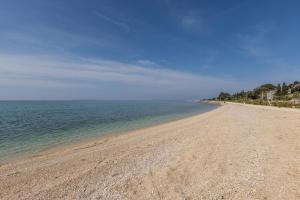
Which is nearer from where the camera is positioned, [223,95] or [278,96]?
[278,96]

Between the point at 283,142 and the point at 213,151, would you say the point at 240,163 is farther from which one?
→ the point at 283,142

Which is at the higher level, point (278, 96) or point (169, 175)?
point (278, 96)

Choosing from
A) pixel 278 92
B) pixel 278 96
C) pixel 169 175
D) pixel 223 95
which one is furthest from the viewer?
pixel 223 95

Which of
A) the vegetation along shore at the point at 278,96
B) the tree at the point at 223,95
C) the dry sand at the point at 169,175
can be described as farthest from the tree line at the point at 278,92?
the dry sand at the point at 169,175

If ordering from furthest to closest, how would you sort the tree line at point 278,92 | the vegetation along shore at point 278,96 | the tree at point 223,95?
1. the tree at point 223,95
2. the tree line at point 278,92
3. the vegetation along shore at point 278,96

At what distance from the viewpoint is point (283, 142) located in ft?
30.4

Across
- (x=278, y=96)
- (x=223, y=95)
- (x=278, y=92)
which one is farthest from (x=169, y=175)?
(x=223, y=95)

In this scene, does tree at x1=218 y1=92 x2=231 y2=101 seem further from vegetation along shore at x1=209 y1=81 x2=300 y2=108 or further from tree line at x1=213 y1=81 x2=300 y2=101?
tree line at x1=213 y1=81 x2=300 y2=101

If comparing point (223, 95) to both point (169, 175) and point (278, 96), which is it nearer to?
point (278, 96)

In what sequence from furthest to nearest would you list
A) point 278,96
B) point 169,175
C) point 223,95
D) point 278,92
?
point 223,95 → point 278,92 → point 278,96 → point 169,175

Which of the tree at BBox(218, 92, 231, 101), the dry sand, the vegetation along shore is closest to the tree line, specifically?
the vegetation along shore

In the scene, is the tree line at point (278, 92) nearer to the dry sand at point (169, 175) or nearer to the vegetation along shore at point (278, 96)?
the vegetation along shore at point (278, 96)

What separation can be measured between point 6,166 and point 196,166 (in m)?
8.24

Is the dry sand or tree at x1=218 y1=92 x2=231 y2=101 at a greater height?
tree at x1=218 y1=92 x2=231 y2=101
